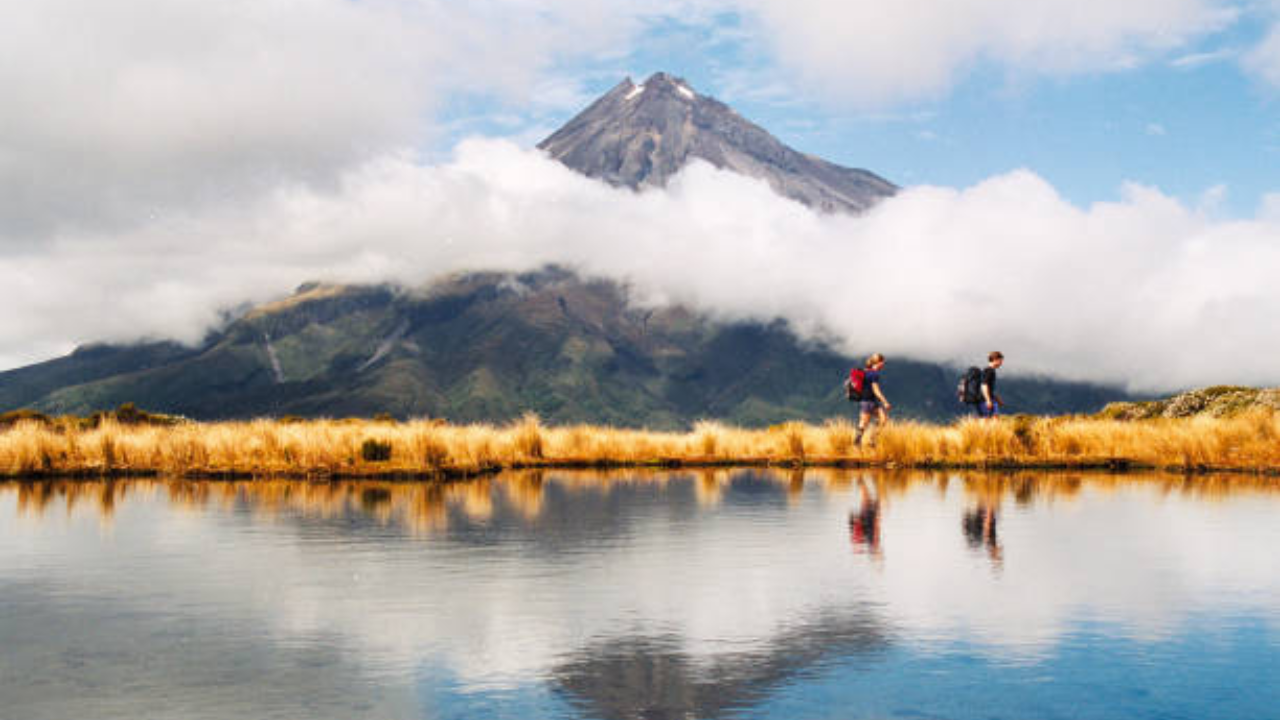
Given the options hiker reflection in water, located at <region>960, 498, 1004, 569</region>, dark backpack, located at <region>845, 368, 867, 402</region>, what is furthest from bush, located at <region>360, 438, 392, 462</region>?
hiker reflection in water, located at <region>960, 498, 1004, 569</region>

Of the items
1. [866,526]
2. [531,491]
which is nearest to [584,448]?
[531,491]

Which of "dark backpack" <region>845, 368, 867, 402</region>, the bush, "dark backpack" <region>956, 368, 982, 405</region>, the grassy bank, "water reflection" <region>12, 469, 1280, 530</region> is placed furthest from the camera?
"dark backpack" <region>956, 368, 982, 405</region>

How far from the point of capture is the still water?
26.3 feet

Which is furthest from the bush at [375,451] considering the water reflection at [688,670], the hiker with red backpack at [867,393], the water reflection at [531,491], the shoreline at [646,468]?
the water reflection at [688,670]

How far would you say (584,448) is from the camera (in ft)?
112

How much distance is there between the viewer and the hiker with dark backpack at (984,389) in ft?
104

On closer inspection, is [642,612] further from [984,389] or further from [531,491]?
[984,389]

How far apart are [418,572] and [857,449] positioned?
21364 millimetres

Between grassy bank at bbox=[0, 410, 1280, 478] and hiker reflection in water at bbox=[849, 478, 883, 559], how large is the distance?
409 inches

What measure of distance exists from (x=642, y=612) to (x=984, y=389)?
934 inches

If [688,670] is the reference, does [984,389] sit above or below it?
above

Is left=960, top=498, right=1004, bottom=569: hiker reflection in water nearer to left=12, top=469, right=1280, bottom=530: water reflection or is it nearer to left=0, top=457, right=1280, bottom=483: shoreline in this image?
left=12, top=469, right=1280, bottom=530: water reflection

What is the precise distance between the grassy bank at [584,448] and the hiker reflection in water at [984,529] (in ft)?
37.3

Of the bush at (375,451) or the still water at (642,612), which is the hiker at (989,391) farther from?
the bush at (375,451)
